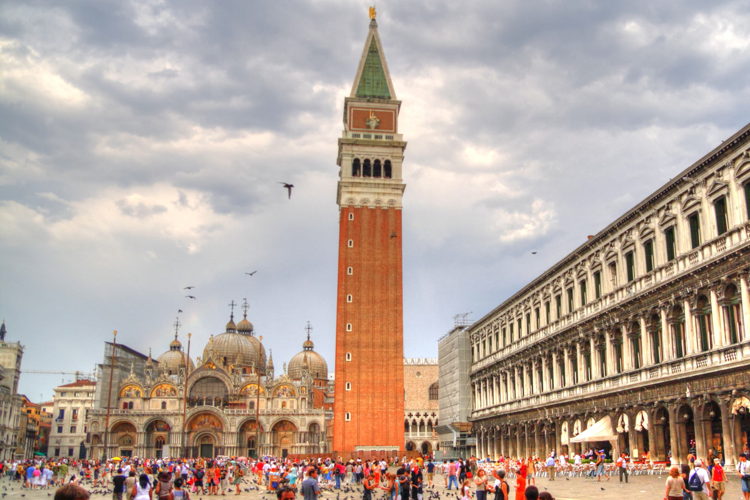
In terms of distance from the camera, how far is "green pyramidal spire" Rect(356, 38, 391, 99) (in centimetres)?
8344

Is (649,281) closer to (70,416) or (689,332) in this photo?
(689,332)

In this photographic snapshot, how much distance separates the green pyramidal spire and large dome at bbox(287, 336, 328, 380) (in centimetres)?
5825

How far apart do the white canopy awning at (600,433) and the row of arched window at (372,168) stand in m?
44.4

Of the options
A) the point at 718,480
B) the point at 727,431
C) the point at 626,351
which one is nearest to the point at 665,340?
the point at 626,351

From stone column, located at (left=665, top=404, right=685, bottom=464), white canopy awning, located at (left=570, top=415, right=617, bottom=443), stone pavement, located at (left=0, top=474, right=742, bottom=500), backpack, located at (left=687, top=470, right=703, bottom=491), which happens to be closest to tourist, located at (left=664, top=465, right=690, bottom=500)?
backpack, located at (left=687, top=470, right=703, bottom=491)

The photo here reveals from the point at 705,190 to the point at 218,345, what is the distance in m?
99.5

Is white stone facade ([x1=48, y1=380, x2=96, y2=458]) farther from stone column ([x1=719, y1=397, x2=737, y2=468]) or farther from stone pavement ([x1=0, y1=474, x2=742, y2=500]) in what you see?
stone column ([x1=719, y1=397, x2=737, y2=468])

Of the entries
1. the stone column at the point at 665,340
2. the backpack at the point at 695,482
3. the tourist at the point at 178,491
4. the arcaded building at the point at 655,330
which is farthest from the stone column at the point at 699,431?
the tourist at the point at 178,491

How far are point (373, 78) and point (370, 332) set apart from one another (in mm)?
29148

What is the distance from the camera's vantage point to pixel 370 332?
75250 mm

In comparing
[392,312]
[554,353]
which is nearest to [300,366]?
[392,312]

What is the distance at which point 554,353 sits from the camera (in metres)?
50.5

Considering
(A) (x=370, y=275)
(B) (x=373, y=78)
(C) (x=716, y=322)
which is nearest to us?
(C) (x=716, y=322)

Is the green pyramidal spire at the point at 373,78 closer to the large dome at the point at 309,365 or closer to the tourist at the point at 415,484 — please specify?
the large dome at the point at 309,365
